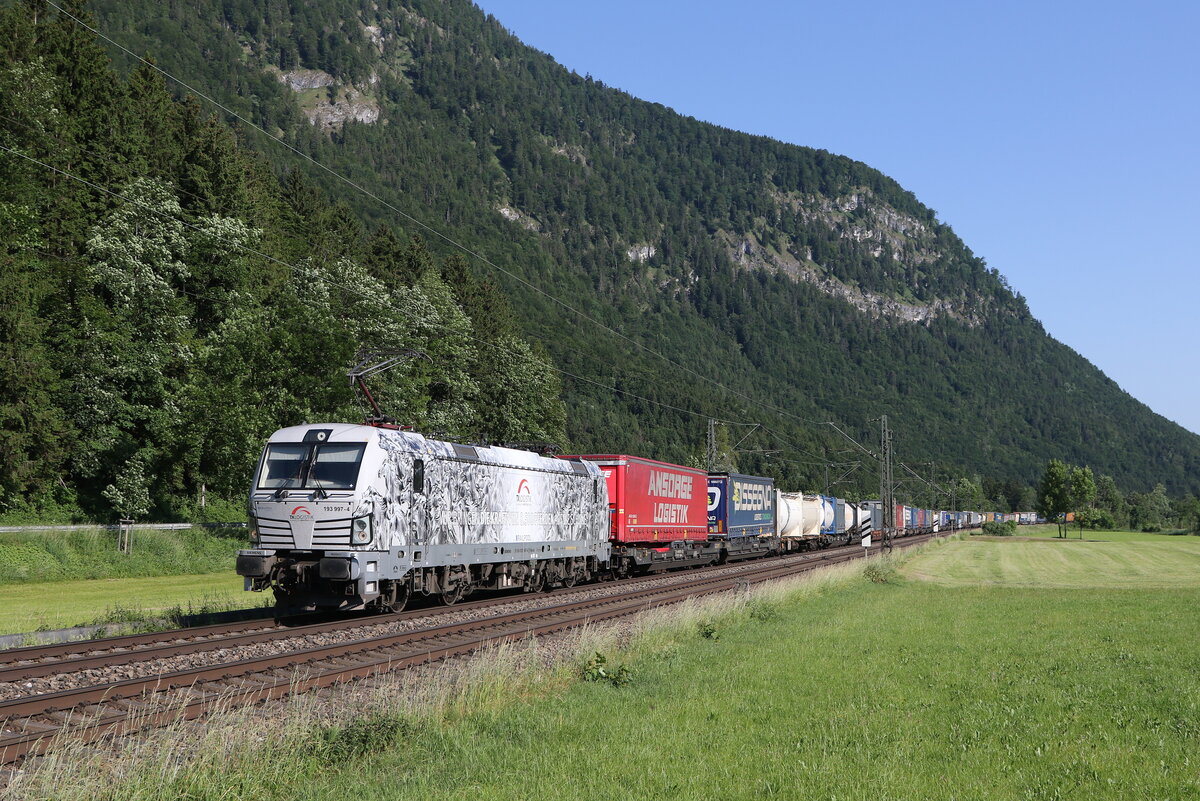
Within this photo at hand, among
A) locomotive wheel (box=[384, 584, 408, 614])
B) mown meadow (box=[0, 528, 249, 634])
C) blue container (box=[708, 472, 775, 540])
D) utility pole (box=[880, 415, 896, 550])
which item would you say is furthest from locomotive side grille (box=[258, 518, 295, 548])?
utility pole (box=[880, 415, 896, 550])

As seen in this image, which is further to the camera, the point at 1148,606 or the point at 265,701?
the point at 1148,606

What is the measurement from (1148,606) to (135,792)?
91.9 ft

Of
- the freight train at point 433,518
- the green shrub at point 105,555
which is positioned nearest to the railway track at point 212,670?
the freight train at point 433,518

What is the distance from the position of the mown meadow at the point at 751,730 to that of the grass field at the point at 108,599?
10499 mm

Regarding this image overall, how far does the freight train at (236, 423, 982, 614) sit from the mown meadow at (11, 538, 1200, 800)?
5.50 m

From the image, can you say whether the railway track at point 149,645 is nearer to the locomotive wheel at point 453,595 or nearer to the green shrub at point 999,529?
the locomotive wheel at point 453,595

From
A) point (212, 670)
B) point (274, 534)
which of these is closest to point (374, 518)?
point (274, 534)

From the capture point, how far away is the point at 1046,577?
1885 inches

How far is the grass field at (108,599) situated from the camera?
19.7m

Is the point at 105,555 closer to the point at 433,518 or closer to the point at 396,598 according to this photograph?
the point at 396,598

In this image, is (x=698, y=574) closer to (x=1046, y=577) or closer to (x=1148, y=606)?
(x=1148, y=606)

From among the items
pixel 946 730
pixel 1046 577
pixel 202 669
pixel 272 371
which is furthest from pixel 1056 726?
pixel 1046 577

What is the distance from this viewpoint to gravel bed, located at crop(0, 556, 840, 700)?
12836 millimetres

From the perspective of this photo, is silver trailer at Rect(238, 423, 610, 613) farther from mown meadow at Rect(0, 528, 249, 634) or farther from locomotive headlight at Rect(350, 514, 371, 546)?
mown meadow at Rect(0, 528, 249, 634)
